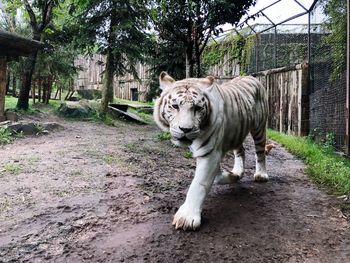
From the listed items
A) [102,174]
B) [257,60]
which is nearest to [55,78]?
[257,60]

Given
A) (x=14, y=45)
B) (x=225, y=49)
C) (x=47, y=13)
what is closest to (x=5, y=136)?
(x=14, y=45)

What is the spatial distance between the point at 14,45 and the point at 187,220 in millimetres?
7467

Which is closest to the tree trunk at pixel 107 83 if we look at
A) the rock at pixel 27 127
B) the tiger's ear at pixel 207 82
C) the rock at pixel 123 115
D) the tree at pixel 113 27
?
the tree at pixel 113 27

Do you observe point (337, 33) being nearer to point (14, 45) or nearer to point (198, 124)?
point (198, 124)

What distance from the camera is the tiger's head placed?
2794mm

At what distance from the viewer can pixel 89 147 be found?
250 inches

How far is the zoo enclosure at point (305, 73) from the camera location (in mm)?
6238

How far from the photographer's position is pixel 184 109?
9.29 ft

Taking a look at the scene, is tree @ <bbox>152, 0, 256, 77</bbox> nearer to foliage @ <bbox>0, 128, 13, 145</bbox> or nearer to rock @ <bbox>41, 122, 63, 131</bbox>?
rock @ <bbox>41, 122, 63, 131</bbox>

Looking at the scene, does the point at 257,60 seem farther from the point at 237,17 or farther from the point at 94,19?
the point at 94,19

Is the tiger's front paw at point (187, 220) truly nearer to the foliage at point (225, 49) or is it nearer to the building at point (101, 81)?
the foliage at point (225, 49)

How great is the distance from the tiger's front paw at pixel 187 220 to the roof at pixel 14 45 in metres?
6.88

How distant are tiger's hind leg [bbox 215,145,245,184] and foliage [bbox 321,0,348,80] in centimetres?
275

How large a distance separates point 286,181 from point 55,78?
1150 centimetres
